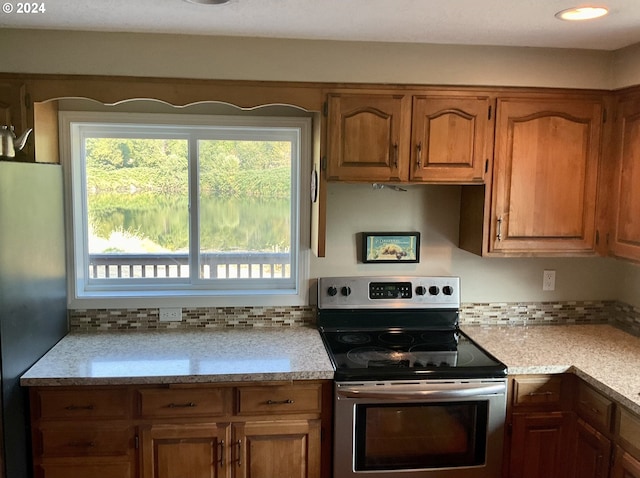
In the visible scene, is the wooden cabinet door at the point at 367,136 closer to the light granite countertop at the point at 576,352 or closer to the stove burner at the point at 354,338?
the stove burner at the point at 354,338

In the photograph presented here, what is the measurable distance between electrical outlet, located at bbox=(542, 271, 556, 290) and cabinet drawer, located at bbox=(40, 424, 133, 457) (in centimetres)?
221

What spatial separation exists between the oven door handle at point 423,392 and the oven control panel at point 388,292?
0.63 m

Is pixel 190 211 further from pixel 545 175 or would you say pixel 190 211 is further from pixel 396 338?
pixel 545 175

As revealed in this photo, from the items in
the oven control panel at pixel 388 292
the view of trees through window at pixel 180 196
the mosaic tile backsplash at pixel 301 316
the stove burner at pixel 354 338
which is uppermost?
the view of trees through window at pixel 180 196

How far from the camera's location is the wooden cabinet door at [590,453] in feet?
6.88

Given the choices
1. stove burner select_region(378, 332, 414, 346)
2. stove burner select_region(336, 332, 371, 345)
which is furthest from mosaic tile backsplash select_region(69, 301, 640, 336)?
stove burner select_region(378, 332, 414, 346)

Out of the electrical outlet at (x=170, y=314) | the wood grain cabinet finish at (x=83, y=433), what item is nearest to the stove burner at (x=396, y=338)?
the electrical outlet at (x=170, y=314)

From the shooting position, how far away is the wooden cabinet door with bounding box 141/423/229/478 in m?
2.16

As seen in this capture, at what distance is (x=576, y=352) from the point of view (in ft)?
7.91

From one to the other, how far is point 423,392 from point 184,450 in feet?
3.35

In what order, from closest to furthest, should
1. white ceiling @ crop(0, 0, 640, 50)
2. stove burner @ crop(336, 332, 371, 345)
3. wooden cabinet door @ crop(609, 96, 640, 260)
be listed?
white ceiling @ crop(0, 0, 640, 50) < wooden cabinet door @ crop(609, 96, 640, 260) < stove burner @ crop(336, 332, 371, 345)

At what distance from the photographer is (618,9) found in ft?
6.30

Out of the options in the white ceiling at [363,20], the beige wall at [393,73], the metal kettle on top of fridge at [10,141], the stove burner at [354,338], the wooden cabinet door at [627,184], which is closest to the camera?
the white ceiling at [363,20]

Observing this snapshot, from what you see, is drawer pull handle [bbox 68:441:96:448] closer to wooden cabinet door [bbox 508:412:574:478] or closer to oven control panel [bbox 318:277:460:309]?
oven control panel [bbox 318:277:460:309]
